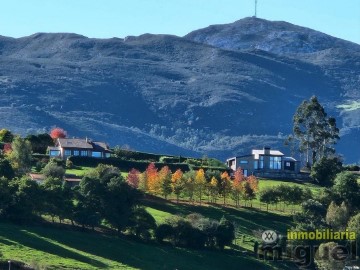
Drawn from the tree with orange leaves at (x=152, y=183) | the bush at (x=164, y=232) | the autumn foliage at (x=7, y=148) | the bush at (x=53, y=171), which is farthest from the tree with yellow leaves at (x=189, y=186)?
the autumn foliage at (x=7, y=148)

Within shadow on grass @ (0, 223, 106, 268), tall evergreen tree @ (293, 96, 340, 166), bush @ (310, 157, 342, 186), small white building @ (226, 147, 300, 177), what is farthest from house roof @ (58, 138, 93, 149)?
shadow on grass @ (0, 223, 106, 268)

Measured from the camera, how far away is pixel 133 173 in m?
126

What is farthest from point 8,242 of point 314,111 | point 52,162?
point 314,111

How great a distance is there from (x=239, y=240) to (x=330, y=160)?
40680 millimetres

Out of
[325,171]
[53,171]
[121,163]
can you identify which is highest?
[121,163]

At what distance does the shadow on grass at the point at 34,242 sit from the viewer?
92.9 metres

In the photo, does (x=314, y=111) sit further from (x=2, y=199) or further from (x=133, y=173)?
(x=2, y=199)

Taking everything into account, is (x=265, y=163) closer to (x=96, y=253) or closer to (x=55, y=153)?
(x=55, y=153)

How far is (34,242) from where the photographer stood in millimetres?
95500

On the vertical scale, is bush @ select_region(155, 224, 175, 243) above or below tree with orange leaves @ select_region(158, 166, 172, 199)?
below

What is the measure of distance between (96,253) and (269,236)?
70.1 feet

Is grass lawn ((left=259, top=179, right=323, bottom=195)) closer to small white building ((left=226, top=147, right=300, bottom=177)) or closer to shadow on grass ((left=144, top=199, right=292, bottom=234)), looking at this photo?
small white building ((left=226, top=147, right=300, bottom=177))

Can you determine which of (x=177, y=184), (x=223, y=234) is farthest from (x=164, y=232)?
(x=177, y=184)

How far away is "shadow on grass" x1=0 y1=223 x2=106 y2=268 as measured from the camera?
9294cm
